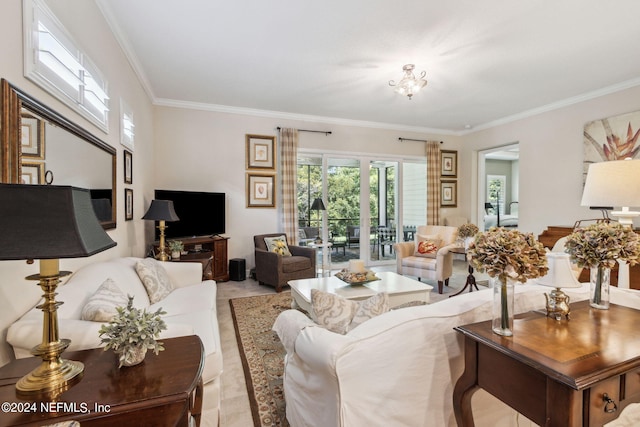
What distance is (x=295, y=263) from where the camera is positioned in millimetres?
4293

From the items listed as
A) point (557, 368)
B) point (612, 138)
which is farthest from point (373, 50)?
point (612, 138)

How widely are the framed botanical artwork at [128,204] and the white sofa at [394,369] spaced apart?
2521mm

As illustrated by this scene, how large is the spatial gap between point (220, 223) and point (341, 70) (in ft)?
9.28

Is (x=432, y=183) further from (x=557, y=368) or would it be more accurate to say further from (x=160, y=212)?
(x=557, y=368)

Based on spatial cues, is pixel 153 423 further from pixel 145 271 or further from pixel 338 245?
pixel 338 245

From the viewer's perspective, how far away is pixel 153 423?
931 mm

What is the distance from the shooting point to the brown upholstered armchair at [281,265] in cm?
418

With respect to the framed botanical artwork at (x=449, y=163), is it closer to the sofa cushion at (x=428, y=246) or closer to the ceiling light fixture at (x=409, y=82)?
the sofa cushion at (x=428, y=246)

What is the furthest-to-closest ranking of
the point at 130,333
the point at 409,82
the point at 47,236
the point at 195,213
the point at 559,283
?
the point at 195,213 < the point at 409,82 < the point at 559,283 < the point at 130,333 < the point at 47,236

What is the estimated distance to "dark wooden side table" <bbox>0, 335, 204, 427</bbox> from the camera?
872 mm

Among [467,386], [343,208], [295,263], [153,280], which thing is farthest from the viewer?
[343,208]

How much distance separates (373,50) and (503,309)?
2.83 m

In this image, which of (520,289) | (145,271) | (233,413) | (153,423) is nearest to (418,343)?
(520,289)

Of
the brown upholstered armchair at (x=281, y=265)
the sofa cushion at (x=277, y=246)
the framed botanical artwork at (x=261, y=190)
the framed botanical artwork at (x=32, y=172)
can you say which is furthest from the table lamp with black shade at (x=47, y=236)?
the framed botanical artwork at (x=261, y=190)
